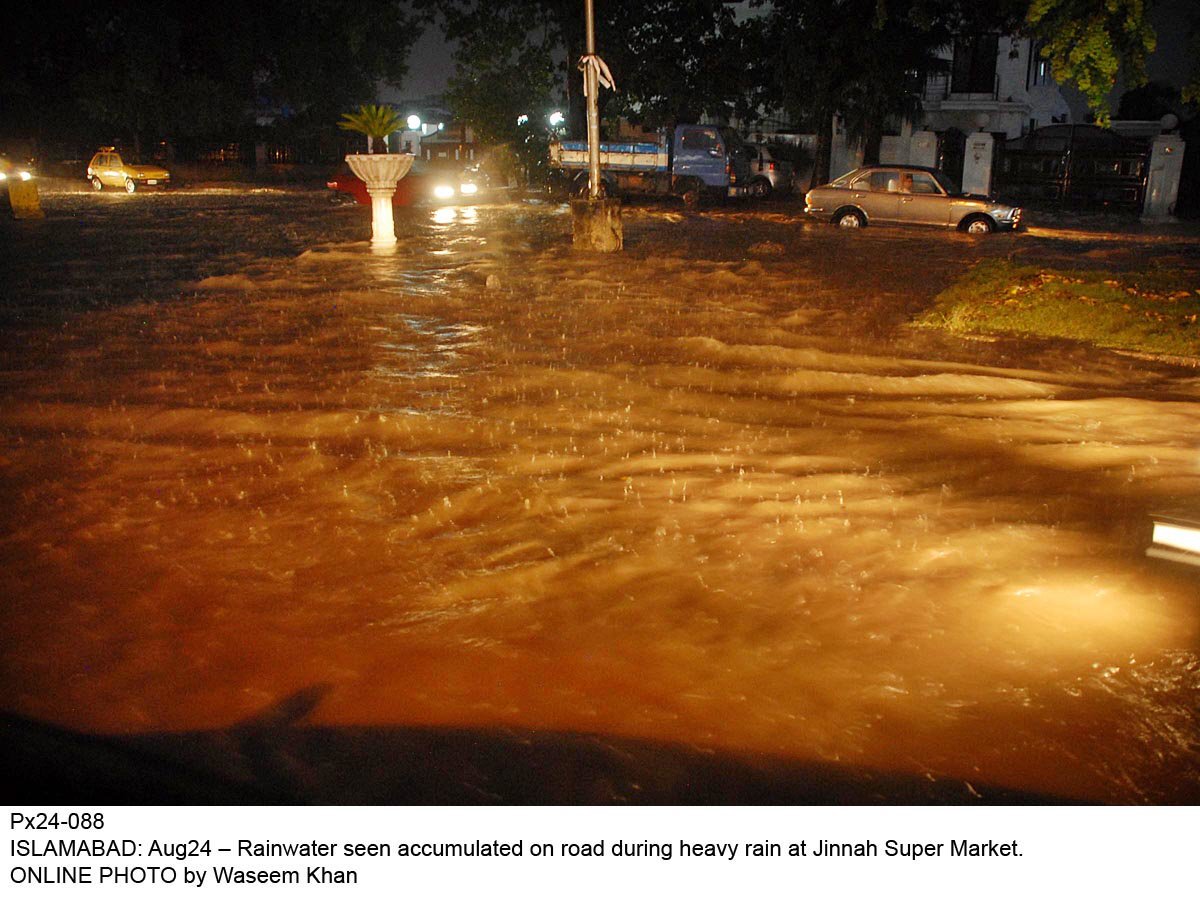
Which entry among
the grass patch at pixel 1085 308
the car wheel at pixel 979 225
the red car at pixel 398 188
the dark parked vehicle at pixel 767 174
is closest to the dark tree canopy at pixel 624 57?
the dark parked vehicle at pixel 767 174

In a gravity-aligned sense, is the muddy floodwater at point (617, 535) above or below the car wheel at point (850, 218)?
below

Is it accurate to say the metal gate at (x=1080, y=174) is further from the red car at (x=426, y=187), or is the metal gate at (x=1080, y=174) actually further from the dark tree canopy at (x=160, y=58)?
the dark tree canopy at (x=160, y=58)

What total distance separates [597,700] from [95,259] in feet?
47.3

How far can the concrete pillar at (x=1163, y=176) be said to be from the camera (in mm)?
25766

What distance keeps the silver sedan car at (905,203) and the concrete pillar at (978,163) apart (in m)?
9.28

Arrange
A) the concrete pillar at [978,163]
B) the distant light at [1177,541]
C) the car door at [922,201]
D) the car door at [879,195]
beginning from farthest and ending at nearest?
the concrete pillar at [978,163]
the car door at [879,195]
the car door at [922,201]
the distant light at [1177,541]

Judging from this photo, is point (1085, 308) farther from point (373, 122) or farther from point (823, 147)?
point (823, 147)

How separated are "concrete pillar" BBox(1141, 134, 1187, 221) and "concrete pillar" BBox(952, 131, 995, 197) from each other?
15.3 feet

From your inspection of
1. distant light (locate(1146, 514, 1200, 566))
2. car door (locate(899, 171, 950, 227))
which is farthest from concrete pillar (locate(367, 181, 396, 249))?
distant light (locate(1146, 514, 1200, 566))

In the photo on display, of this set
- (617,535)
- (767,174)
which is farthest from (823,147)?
(617,535)

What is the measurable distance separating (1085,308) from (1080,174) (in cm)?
2065

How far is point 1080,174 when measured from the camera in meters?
28.1

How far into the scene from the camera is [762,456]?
20.7 feet

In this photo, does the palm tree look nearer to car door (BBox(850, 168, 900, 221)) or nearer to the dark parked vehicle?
car door (BBox(850, 168, 900, 221))
